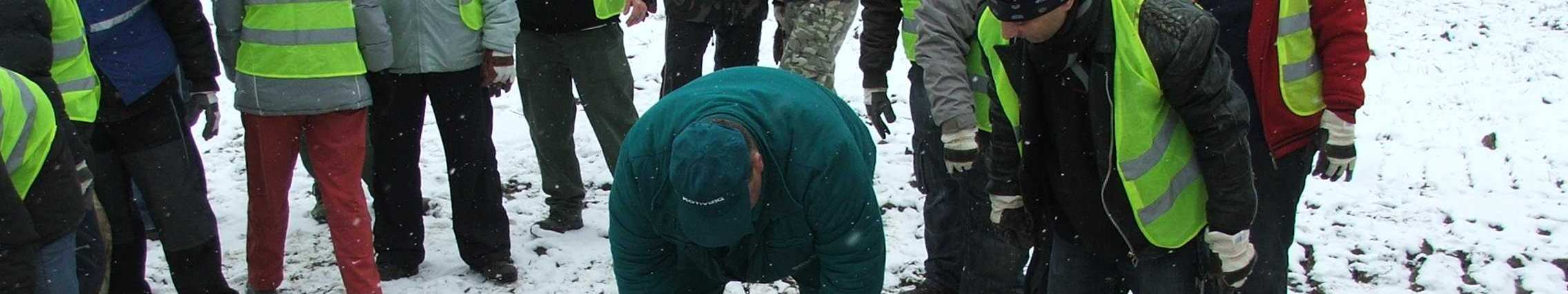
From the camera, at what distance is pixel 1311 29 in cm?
360

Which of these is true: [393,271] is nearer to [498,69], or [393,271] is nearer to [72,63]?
[498,69]

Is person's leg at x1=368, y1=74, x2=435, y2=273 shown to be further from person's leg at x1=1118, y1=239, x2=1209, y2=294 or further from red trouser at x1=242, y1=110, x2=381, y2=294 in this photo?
person's leg at x1=1118, y1=239, x2=1209, y2=294

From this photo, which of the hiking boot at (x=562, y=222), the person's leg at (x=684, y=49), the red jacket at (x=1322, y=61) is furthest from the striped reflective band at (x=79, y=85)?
the red jacket at (x=1322, y=61)

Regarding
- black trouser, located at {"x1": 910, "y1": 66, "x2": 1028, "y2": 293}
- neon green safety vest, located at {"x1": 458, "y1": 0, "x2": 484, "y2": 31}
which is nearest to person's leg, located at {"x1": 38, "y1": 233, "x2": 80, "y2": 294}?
neon green safety vest, located at {"x1": 458, "y1": 0, "x2": 484, "y2": 31}

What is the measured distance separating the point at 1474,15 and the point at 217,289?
1039 cm

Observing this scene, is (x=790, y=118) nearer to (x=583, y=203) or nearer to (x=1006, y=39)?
(x=1006, y=39)

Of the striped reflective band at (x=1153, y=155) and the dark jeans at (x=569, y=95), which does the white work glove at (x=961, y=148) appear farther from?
the dark jeans at (x=569, y=95)

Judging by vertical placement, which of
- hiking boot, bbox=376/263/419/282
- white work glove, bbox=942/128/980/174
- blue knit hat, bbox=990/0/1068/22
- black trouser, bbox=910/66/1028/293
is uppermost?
blue knit hat, bbox=990/0/1068/22

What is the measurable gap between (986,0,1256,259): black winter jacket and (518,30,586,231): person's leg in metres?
2.52

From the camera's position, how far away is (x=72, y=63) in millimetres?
3869

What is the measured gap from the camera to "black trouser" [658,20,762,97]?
19.3 ft

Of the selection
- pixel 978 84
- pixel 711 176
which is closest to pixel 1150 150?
pixel 711 176

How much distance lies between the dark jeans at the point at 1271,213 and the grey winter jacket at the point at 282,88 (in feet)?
9.12

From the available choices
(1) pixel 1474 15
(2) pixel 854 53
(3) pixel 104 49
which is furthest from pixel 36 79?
(1) pixel 1474 15
